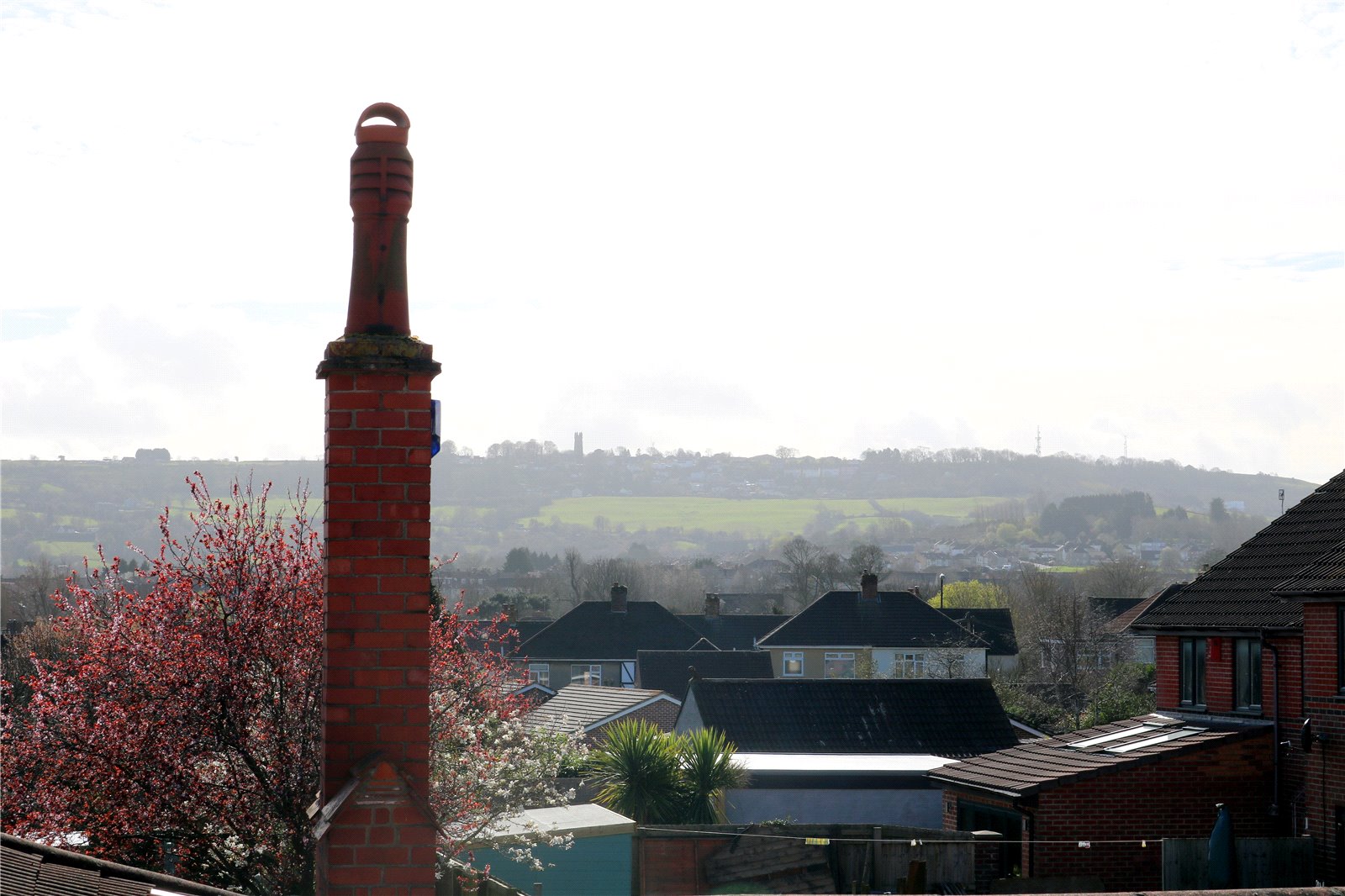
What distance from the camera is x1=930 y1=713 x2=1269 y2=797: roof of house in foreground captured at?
1984cm

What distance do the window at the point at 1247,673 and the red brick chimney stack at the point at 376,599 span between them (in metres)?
19.4

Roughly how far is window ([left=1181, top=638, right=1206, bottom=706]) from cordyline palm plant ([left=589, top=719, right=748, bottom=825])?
8.51 m

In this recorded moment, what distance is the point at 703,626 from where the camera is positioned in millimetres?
75188

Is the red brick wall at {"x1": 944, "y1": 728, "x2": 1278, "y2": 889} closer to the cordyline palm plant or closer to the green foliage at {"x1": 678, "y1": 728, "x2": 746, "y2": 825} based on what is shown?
the green foliage at {"x1": 678, "y1": 728, "x2": 746, "y2": 825}

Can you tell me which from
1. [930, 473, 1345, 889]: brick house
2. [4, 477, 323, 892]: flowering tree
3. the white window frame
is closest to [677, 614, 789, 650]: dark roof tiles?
the white window frame

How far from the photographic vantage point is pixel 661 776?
80.2ft

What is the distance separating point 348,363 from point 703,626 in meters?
71.1

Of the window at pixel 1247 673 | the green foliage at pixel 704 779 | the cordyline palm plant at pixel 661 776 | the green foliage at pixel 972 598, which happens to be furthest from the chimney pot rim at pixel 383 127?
the green foliage at pixel 972 598

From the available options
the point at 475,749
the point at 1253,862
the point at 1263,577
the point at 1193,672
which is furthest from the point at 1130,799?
the point at 475,749

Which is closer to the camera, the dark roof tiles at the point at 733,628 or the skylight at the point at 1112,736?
the skylight at the point at 1112,736

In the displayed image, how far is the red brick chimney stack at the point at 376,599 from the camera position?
185 inches

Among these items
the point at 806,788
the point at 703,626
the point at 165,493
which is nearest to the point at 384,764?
the point at 806,788

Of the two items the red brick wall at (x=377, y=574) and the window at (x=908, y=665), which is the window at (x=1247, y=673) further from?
the window at (x=908, y=665)

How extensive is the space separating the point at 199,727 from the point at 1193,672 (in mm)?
17431
